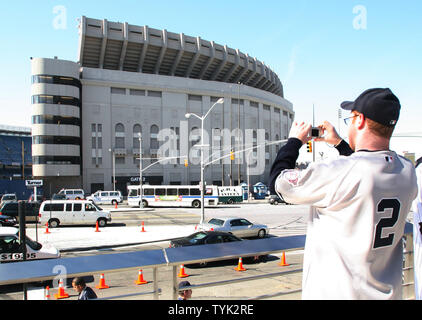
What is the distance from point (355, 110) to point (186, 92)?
70.4 m

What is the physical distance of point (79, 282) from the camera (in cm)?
501

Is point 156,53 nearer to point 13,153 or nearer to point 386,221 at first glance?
point 13,153

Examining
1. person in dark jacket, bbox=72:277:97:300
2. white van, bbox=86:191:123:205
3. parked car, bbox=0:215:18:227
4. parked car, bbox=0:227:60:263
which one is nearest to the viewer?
person in dark jacket, bbox=72:277:97:300

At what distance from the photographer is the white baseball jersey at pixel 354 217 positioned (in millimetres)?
1663

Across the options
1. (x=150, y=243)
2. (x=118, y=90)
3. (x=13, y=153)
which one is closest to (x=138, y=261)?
(x=150, y=243)

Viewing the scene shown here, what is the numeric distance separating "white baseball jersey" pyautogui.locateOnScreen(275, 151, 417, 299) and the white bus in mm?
37866

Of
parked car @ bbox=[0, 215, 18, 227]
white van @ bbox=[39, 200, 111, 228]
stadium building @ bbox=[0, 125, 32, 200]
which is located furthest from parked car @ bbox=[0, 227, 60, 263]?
stadium building @ bbox=[0, 125, 32, 200]

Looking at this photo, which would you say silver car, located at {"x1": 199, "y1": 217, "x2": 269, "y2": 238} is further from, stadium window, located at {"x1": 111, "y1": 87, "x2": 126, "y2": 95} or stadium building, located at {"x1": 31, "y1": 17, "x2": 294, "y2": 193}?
stadium window, located at {"x1": 111, "y1": 87, "x2": 126, "y2": 95}

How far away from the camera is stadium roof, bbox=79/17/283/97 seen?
210 feet

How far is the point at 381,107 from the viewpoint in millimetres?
1807

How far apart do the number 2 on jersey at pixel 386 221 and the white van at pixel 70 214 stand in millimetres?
24990

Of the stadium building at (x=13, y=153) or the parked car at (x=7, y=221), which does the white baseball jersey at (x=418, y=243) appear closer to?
the parked car at (x=7, y=221)

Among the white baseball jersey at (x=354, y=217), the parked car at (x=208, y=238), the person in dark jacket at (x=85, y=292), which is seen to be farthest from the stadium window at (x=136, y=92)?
the white baseball jersey at (x=354, y=217)

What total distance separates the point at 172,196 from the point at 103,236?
2013 centimetres
